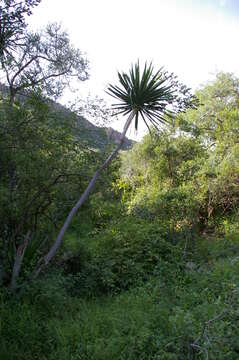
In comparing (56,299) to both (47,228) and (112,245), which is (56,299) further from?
(112,245)

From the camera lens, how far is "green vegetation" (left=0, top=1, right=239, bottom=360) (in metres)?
3.03

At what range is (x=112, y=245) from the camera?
6156 millimetres

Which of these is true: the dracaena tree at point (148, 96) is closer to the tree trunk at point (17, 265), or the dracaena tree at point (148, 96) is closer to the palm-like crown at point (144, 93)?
the palm-like crown at point (144, 93)

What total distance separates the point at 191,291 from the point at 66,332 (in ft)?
5.94

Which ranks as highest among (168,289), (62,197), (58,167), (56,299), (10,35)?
(10,35)

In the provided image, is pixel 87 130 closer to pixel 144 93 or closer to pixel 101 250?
pixel 144 93

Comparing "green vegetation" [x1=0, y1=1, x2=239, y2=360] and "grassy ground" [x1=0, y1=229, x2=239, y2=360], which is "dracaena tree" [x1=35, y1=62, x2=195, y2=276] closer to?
"green vegetation" [x1=0, y1=1, x2=239, y2=360]

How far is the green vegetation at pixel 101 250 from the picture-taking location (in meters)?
3.03

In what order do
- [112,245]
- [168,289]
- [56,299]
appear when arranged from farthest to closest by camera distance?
[112,245] < [168,289] < [56,299]

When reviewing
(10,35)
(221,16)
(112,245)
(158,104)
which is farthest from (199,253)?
(10,35)

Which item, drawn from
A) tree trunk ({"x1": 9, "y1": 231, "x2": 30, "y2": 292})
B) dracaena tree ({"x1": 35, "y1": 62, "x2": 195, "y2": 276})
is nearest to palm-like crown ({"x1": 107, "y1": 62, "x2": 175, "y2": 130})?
dracaena tree ({"x1": 35, "y1": 62, "x2": 195, "y2": 276})

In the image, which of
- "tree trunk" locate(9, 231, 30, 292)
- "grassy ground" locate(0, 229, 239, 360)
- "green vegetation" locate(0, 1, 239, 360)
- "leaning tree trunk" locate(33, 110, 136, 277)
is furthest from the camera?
"leaning tree trunk" locate(33, 110, 136, 277)

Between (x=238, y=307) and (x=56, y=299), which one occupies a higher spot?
(x=238, y=307)

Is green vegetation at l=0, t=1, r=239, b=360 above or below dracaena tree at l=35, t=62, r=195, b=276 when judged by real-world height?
below
